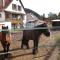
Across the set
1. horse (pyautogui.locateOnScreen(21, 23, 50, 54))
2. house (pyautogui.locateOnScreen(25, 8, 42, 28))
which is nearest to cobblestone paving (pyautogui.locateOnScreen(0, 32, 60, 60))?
horse (pyautogui.locateOnScreen(21, 23, 50, 54))

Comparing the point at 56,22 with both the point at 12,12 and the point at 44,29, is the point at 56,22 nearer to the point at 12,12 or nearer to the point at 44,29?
the point at 44,29

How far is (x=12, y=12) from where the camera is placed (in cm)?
184

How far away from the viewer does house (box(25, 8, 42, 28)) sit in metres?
1.83

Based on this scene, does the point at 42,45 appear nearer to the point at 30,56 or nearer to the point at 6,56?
the point at 30,56

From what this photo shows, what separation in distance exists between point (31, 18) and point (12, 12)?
0.66 ft

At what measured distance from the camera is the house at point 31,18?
6.01 ft

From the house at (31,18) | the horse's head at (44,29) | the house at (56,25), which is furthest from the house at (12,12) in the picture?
the house at (56,25)

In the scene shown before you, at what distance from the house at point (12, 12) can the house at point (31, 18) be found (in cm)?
7

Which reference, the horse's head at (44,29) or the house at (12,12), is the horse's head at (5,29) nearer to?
the house at (12,12)

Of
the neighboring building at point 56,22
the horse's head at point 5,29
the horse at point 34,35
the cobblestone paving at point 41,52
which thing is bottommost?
the cobblestone paving at point 41,52

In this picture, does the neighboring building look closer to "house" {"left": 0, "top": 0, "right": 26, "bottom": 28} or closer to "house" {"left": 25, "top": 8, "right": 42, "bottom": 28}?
"house" {"left": 25, "top": 8, "right": 42, "bottom": 28}

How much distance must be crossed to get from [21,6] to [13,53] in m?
0.47

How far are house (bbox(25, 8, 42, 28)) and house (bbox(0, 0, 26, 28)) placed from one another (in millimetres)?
65

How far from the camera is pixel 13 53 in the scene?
1782 mm
